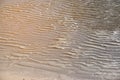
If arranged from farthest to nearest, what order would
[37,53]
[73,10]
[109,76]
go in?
[73,10] < [37,53] < [109,76]

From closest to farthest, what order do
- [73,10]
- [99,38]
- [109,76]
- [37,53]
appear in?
[109,76], [37,53], [99,38], [73,10]

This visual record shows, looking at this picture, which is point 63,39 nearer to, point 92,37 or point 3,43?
point 92,37

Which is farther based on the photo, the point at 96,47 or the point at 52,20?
the point at 52,20

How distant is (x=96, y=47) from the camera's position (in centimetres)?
92

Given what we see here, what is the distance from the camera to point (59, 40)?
0.96 meters

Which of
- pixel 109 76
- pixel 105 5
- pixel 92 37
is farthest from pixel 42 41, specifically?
pixel 105 5

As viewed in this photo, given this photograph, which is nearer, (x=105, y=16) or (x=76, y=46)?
(x=76, y=46)

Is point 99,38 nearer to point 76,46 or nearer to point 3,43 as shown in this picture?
point 76,46

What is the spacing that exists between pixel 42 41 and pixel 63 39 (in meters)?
0.08

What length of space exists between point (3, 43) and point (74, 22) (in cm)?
33

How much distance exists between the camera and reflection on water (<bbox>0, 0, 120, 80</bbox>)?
0.80 meters

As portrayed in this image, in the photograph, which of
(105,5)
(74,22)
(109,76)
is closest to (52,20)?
(74,22)

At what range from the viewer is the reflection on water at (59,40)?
0.80 m

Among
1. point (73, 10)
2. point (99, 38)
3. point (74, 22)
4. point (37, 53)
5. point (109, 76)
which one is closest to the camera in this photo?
point (109, 76)
